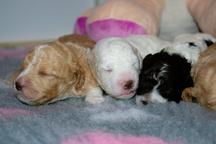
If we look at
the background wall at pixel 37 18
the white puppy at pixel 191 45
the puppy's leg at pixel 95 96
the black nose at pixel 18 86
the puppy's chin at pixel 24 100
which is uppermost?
the black nose at pixel 18 86

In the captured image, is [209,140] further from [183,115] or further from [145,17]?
[145,17]

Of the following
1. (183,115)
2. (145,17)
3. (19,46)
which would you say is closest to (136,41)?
(145,17)

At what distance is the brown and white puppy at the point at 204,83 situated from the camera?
5.47ft

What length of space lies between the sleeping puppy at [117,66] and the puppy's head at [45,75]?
12 centimetres

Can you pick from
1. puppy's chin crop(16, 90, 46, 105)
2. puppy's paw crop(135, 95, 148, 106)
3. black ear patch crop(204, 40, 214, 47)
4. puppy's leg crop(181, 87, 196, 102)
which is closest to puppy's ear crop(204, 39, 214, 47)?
black ear patch crop(204, 40, 214, 47)

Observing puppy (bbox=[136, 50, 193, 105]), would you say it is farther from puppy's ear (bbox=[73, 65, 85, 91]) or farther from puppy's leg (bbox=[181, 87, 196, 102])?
puppy's ear (bbox=[73, 65, 85, 91])

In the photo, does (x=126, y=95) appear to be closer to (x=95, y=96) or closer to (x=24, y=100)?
(x=95, y=96)

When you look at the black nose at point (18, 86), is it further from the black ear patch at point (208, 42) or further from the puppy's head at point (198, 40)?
the black ear patch at point (208, 42)

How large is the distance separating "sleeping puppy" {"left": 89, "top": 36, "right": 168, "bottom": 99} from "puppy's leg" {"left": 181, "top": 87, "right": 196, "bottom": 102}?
21 cm

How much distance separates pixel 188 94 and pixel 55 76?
0.56 metres

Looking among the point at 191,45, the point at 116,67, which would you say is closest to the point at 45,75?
→ the point at 116,67

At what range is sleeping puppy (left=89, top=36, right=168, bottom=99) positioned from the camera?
1.72 metres

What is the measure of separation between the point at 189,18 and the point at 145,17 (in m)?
0.39

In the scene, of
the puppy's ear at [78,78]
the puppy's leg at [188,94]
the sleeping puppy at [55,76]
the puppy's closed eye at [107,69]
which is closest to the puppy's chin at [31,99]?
the sleeping puppy at [55,76]
